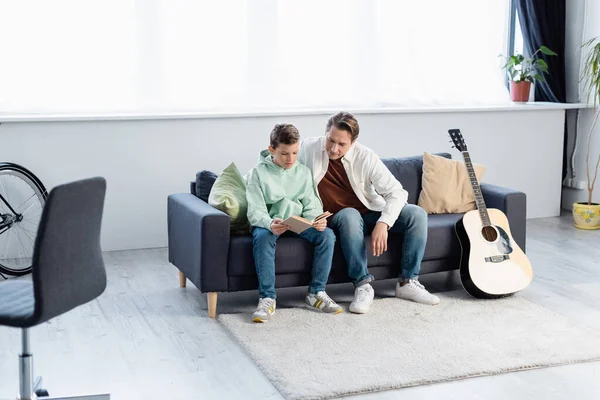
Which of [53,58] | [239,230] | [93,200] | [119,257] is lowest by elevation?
[119,257]

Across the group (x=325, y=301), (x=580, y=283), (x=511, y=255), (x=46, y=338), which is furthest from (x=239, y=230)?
(x=580, y=283)

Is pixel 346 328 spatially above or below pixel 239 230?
below

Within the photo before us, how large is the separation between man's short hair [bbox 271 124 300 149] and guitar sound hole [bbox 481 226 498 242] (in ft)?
3.57

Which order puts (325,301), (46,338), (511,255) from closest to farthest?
(46,338) → (325,301) → (511,255)

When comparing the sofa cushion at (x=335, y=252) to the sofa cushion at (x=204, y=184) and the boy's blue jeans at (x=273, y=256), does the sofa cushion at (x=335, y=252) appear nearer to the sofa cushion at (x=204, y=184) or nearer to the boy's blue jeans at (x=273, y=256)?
the boy's blue jeans at (x=273, y=256)

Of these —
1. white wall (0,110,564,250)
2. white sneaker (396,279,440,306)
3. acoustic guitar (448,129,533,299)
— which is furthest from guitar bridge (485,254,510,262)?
white wall (0,110,564,250)

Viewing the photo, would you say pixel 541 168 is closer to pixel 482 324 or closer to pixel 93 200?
pixel 482 324

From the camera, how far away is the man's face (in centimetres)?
412

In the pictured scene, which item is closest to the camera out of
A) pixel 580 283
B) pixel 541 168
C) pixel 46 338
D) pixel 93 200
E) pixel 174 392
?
pixel 93 200

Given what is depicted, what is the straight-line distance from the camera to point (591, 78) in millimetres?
6320

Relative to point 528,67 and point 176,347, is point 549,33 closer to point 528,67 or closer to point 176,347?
point 528,67

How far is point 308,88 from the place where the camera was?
588 centimetres

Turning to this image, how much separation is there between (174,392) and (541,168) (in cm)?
413

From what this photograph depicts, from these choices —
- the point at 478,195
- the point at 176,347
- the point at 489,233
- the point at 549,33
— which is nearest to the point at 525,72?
the point at 549,33
